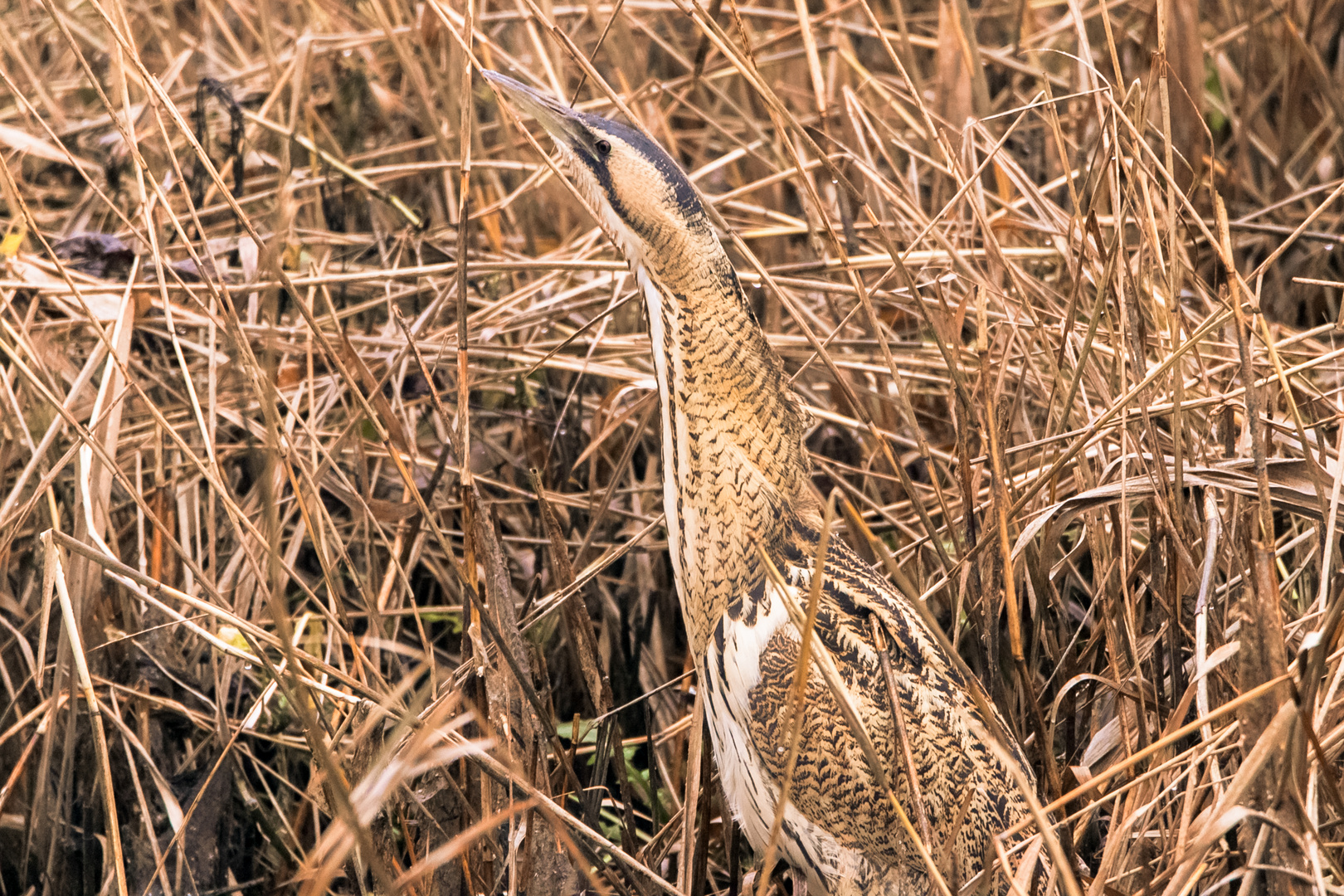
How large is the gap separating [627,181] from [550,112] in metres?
0.16

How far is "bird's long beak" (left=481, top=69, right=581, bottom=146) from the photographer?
162cm

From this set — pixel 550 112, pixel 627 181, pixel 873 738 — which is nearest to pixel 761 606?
pixel 873 738

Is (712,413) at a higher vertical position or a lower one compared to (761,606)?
higher

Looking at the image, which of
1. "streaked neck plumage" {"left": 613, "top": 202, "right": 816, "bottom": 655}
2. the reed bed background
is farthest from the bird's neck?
the reed bed background

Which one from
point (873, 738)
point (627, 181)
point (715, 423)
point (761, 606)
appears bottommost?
point (873, 738)

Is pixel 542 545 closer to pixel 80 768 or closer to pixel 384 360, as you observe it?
pixel 384 360

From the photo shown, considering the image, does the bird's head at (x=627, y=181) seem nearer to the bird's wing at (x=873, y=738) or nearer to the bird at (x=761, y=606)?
the bird at (x=761, y=606)

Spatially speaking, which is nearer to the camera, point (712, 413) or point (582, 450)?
point (712, 413)

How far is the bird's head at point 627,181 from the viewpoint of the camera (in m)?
1.58

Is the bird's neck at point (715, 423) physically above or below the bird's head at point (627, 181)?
below

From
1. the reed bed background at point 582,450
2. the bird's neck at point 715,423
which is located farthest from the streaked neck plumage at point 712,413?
the reed bed background at point 582,450

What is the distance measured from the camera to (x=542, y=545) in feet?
7.66

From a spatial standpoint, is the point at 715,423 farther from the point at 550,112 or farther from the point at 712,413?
the point at 550,112

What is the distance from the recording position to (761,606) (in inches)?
64.9
